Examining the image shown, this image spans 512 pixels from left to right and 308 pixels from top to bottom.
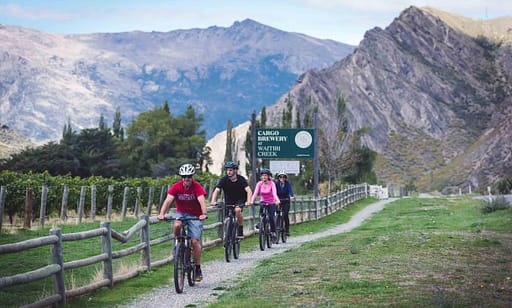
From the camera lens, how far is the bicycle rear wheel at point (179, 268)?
13562 millimetres

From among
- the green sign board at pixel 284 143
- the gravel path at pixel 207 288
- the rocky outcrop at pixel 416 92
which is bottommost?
the gravel path at pixel 207 288

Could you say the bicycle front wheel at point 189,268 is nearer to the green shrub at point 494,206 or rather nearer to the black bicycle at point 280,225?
the black bicycle at point 280,225

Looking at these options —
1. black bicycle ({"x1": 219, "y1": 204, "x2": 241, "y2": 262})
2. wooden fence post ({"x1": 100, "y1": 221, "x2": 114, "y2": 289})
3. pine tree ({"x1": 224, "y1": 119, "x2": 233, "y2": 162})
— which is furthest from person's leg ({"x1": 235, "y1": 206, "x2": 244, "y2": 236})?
pine tree ({"x1": 224, "y1": 119, "x2": 233, "y2": 162})

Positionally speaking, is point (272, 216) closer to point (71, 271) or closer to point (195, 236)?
point (71, 271)

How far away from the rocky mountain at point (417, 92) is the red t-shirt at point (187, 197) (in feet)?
423

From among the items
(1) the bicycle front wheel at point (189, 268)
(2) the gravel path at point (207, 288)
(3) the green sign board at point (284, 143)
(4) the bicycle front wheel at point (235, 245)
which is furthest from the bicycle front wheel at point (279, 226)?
(3) the green sign board at point (284, 143)

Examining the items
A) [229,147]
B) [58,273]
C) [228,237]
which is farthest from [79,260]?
[229,147]

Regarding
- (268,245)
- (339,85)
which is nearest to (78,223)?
(268,245)

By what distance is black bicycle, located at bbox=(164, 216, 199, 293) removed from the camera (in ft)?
44.9

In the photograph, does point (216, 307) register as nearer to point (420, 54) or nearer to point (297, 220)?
point (297, 220)

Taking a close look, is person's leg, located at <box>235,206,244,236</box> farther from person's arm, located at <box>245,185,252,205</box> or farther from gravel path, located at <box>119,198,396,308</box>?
gravel path, located at <box>119,198,396,308</box>

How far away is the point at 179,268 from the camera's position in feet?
45.6

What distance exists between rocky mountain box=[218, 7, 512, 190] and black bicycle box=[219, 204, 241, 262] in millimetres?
124073

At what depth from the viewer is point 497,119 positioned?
488 ft
